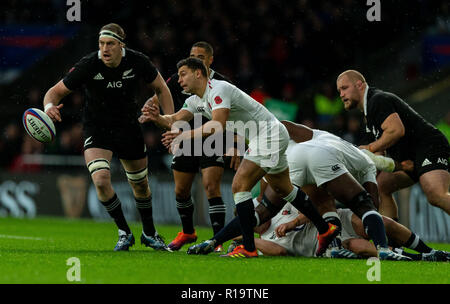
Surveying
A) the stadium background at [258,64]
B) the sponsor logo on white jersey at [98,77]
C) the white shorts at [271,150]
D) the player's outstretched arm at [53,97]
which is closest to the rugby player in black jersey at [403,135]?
the white shorts at [271,150]

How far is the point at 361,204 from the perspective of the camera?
256 inches

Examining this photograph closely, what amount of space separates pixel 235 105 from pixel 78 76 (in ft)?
5.20

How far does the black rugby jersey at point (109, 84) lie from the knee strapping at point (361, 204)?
7.70 ft

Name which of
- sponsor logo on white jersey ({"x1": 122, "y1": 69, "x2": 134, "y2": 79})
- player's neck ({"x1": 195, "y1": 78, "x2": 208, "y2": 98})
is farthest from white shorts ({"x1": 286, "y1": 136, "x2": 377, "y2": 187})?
sponsor logo on white jersey ({"x1": 122, "y1": 69, "x2": 134, "y2": 79})

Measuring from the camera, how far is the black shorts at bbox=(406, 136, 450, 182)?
7.44m

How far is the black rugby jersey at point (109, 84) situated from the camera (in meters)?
7.45

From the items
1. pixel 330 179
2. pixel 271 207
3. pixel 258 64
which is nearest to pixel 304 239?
pixel 271 207

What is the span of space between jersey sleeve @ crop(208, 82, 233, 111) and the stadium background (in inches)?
280

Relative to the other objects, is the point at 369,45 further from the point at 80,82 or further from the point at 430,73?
the point at 80,82

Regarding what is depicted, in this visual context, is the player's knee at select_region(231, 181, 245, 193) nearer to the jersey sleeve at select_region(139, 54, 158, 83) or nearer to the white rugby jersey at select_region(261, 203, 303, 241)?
the white rugby jersey at select_region(261, 203, 303, 241)

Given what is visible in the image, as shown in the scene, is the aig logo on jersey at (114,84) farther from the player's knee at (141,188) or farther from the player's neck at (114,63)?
the player's knee at (141,188)

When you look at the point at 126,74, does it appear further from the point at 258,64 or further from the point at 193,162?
the point at 258,64

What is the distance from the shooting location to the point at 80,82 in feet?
24.5
